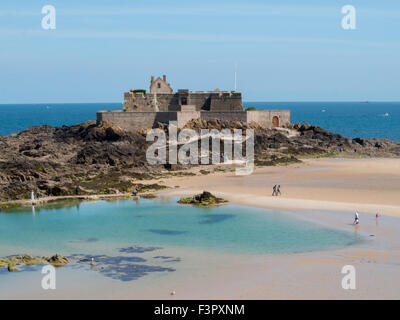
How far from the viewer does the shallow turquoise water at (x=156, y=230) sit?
20781 millimetres

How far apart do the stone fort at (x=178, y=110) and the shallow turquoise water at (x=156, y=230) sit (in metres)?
20.7

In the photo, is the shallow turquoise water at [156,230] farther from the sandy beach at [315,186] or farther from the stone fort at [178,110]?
the stone fort at [178,110]

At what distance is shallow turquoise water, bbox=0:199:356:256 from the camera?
2078cm

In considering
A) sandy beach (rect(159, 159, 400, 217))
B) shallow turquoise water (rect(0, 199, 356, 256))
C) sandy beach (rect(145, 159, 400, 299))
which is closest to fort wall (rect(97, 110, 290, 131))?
sandy beach (rect(159, 159, 400, 217))

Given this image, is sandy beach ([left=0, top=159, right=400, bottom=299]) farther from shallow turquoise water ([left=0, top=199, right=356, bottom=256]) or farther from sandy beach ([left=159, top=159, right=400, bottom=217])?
shallow turquoise water ([left=0, top=199, right=356, bottom=256])

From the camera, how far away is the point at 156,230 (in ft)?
76.4

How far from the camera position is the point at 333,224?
2366 cm

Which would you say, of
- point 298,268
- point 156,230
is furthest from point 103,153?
point 298,268

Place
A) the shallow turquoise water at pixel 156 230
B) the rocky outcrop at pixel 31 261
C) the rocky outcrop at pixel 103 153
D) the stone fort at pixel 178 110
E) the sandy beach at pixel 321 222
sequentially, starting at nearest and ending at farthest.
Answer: the sandy beach at pixel 321 222 < the rocky outcrop at pixel 31 261 < the shallow turquoise water at pixel 156 230 < the rocky outcrop at pixel 103 153 < the stone fort at pixel 178 110

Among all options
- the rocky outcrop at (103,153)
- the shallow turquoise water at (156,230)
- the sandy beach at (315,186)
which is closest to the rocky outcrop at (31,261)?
the shallow turquoise water at (156,230)

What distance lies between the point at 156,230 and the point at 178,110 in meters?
31.5
